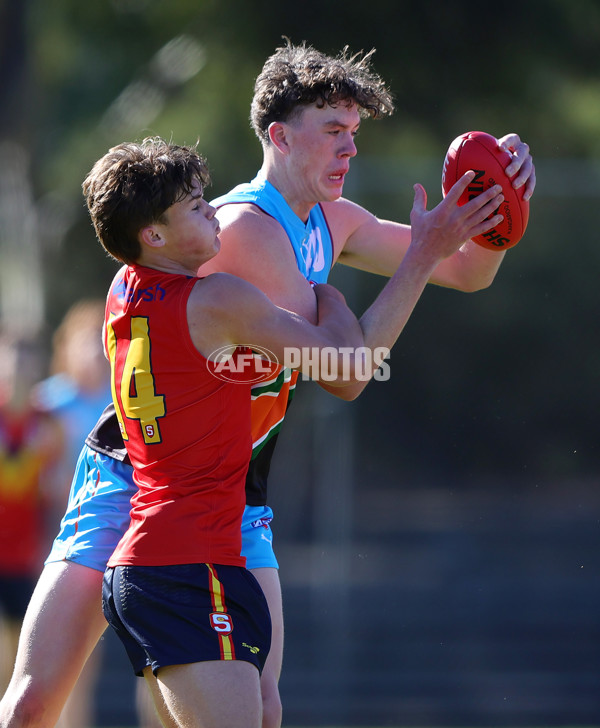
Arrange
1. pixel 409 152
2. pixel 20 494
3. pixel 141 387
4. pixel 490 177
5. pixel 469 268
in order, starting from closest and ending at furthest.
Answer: pixel 141 387
pixel 490 177
pixel 469 268
pixel 20 494
pixel 409 152

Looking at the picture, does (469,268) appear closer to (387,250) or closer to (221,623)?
(387,250)

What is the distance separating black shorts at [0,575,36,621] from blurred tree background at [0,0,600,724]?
2.98 metres

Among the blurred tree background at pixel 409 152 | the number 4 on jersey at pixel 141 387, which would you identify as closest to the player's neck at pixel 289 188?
the number 4 on jersey at pixel 141 387

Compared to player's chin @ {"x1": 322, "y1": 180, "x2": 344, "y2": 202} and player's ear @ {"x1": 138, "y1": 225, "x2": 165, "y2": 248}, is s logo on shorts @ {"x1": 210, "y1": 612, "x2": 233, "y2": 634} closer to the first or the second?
player's ear @ {"x1": 138, "y1": 225, "x2": 165, "y2": 248}

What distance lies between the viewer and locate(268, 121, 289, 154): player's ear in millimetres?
2951

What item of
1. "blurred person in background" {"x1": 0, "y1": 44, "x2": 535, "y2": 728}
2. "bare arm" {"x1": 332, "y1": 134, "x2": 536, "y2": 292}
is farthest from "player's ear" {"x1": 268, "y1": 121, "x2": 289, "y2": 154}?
"bare arm" {"x1": 332, "y1": 134, "x2": 536, "y2": 292}

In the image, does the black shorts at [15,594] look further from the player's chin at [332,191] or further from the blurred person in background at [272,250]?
the player's chin at [332,191]

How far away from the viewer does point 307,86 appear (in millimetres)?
2906

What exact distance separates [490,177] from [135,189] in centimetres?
100

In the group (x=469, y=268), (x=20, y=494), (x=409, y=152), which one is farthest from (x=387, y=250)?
(x=409, y=152)

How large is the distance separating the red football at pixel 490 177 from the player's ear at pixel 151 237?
2.93 ft

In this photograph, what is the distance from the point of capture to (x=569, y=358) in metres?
8.12

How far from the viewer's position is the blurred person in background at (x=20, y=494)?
16.9 feet

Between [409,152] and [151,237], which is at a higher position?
[409,152]
